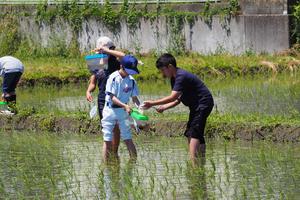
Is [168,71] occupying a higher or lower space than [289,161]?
higher

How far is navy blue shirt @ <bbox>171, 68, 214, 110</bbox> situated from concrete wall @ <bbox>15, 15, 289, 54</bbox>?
11775 mm

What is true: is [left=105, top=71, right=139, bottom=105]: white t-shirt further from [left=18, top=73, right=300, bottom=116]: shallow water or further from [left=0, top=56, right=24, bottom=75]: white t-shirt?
[left=0, top=56, right=24, bottom=75]: white t-shirt

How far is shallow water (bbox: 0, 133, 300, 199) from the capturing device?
9.28 meters

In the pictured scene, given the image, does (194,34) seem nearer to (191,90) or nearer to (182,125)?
(182,125)

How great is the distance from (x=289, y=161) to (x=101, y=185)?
2307 millimetres

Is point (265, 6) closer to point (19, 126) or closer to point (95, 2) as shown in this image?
point (95, 2)

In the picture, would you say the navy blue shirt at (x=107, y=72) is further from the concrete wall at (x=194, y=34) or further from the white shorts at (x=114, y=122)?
the concrete wall at (x=194, y=34)

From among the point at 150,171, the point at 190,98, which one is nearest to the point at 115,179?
the point at 150,171

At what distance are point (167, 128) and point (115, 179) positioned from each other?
10.5ft

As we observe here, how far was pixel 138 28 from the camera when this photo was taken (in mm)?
24453

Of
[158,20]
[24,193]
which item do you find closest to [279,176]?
[24,193]

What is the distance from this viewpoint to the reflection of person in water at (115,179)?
924cm

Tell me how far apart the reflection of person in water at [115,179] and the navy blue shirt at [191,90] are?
3.28ft

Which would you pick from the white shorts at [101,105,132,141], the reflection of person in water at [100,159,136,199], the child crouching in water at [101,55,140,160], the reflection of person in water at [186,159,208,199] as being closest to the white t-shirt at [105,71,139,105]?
the child crouching in water at [101,55,140,160]
